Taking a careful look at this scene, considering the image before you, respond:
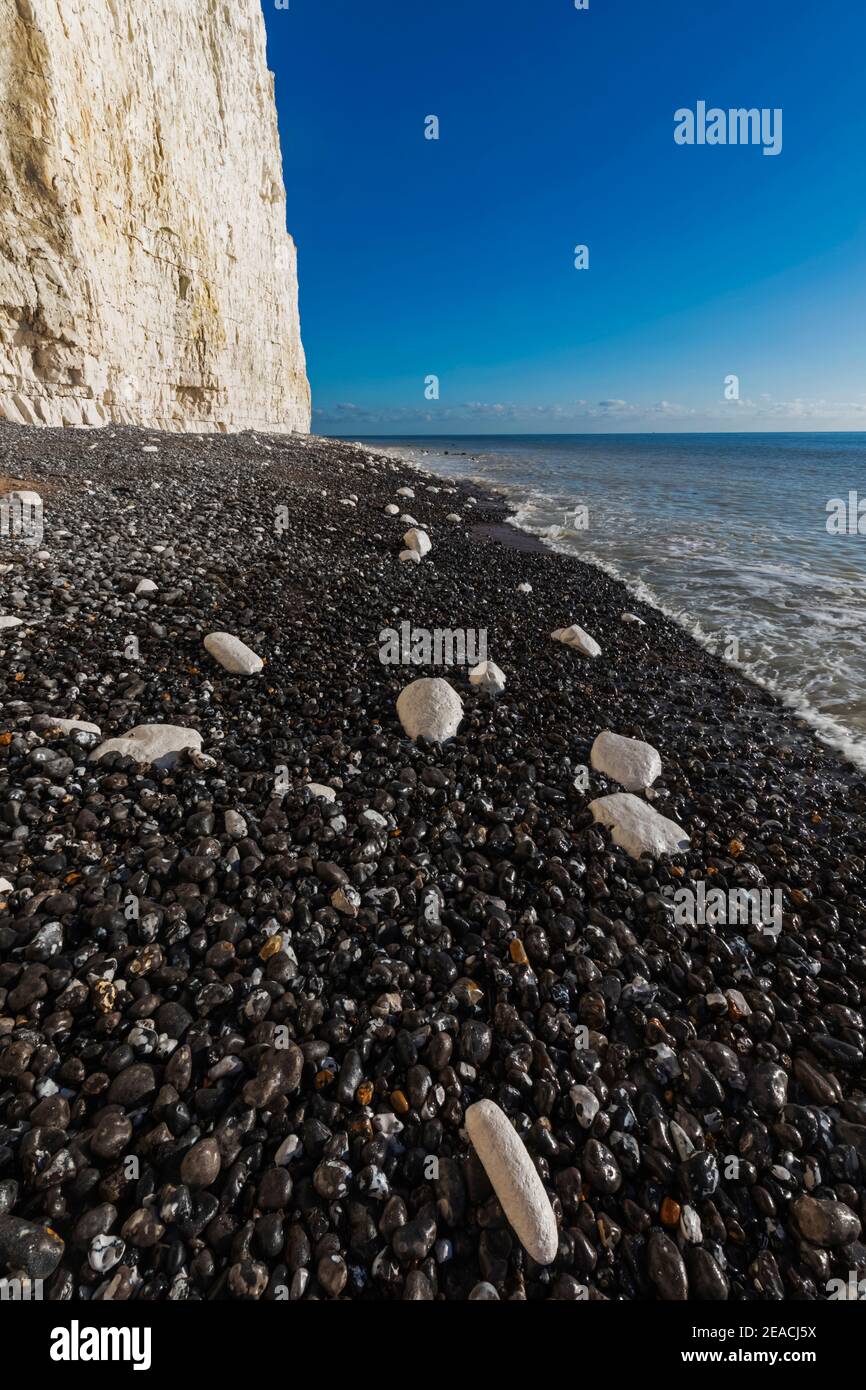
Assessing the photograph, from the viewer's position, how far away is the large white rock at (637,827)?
4.16 meters

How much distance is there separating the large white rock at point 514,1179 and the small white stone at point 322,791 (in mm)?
2327

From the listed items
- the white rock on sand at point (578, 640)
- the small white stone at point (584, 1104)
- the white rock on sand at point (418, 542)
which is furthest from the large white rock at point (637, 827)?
the white rock on sand at point (418, 542)

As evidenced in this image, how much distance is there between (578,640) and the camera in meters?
8.06

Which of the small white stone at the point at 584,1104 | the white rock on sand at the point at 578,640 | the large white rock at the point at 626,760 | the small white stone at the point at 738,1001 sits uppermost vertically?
the white rock on sand at the point at 578,640

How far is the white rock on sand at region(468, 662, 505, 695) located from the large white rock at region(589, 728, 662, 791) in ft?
4.57

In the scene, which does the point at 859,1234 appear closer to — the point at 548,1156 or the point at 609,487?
the point at 548,1156

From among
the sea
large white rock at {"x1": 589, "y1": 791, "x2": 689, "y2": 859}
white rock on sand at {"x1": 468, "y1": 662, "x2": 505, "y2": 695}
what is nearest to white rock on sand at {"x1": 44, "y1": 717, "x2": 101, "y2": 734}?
white rock on sand at {"x1": 468, "y1": 662, "x2": 505, "y2": 695}

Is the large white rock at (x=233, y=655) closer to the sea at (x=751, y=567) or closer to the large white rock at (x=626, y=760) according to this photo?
the large white rock at (x=626, y=760)

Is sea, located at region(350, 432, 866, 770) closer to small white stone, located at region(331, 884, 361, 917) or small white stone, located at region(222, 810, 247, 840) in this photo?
small white stone, located at region(331, 884, 361, 917)

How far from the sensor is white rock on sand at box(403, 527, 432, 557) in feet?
40.4

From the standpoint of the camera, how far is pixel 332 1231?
6.71 feet

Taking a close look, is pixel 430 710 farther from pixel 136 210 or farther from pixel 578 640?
pixel 136 210

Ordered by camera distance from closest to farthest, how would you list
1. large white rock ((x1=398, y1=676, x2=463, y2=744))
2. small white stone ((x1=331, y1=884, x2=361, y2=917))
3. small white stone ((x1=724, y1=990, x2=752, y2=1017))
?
small white stone ((x1=724, y1=990, x2=752, y2=1017)) → small white stone ((x1=331, y1=884, x2=361, y2=917)) → large white rock ((x1=398, y1=676, x2=463, y2=744))

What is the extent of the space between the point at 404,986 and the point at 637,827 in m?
2.31
